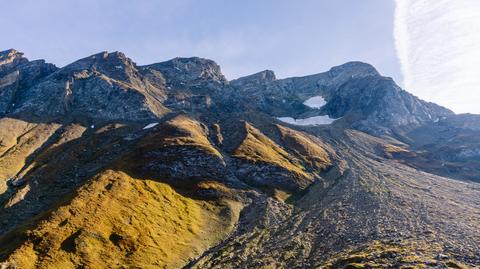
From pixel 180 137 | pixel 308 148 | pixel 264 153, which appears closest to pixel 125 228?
pixel 180 137

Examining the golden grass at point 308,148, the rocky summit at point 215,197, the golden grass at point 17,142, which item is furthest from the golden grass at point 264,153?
the golden grass at point 17,142

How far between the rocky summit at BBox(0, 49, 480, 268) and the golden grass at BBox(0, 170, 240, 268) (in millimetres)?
284

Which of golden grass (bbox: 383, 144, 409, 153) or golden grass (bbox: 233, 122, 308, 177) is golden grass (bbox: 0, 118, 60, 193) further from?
golden grass (bbox: 383, 144, 409, 153)

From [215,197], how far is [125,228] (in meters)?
28.4

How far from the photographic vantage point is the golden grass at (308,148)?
137875 millimetres

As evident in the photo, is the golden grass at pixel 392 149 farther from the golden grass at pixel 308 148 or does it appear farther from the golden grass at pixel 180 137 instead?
the golden grass at pixel 180 137

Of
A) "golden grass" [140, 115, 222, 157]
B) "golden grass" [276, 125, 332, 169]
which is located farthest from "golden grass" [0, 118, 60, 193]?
"golden grass" [276, 125, 332, 169]

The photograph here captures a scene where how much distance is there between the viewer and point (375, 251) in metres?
58.9

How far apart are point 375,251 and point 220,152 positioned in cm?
7707

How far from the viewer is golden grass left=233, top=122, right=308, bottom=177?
4855 inches

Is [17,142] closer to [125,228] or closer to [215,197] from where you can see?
[215,197]

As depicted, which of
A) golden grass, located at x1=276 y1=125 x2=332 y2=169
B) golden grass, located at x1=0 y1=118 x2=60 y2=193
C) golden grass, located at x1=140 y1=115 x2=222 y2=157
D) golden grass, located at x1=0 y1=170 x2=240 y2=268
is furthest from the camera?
golden grass, located at x1=276 y1=125 x2=332 y2=169

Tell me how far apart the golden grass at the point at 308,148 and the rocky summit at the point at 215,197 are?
80 centimetres

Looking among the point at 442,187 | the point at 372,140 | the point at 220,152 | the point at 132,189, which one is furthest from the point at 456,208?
the point at 372,140
